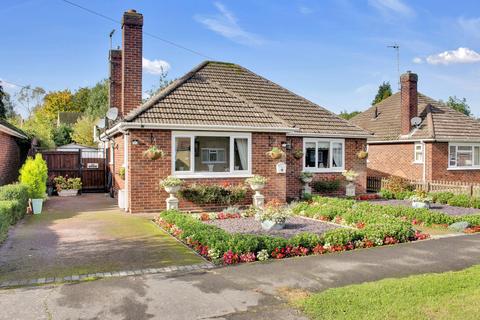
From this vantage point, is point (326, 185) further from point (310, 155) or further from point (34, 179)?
point (34, 179)

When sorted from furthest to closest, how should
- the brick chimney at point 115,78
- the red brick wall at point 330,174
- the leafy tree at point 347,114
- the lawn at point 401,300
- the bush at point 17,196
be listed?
the leafy tree at point 347,114, the brick chimney at point 115,78, the red brick wall at point 330,174, the bush at point 17,196, the lawn at point 401,300

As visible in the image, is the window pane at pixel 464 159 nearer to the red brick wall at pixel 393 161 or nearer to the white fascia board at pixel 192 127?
the red brick wall at pixel 393 161

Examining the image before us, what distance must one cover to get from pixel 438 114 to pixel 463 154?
2.67 m

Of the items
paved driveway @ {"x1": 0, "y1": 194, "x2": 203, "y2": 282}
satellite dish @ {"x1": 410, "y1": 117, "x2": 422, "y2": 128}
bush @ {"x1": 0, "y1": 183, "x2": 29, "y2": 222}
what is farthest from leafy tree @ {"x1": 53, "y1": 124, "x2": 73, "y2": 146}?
satellite dish @ {"x1": 410, "y1": 117, "x2": 422, "y2": 128}

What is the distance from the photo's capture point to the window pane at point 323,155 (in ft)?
59.9

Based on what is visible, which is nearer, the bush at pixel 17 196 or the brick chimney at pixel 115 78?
the bush at pixel 17 196

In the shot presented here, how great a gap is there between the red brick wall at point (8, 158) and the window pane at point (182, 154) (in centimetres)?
917

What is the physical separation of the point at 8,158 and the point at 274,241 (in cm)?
1658

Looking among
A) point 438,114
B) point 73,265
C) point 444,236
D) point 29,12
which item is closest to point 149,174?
point 73,265

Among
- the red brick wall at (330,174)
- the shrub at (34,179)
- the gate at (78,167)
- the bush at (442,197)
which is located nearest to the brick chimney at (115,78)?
the gate at (78,167)

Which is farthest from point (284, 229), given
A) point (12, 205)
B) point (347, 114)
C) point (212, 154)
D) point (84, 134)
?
point (347, 114)

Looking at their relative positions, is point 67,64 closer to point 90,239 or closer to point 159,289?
point 90,239

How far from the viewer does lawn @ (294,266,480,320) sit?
501 cm

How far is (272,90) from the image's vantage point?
2002 centimetres
